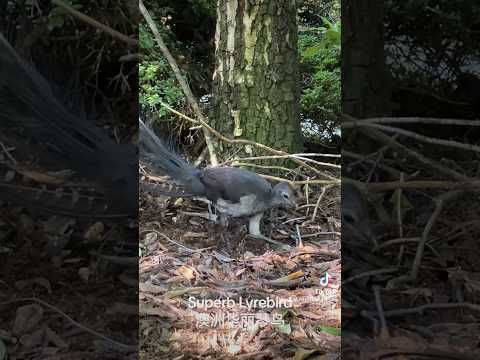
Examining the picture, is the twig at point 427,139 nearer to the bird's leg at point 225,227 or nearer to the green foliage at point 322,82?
the green foliage at point 322,82

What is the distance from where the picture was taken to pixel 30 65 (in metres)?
1.36

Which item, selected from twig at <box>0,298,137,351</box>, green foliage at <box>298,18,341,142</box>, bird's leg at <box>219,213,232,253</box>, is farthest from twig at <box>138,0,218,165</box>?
twig at <box>0,298,137,351</box>

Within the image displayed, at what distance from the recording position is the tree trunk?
1286 mm

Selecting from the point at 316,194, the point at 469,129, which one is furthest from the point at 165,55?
the point at 469,129

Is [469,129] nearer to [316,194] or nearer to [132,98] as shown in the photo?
[316,194]

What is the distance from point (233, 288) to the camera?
49.1 inches

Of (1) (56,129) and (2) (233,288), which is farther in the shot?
(1) (56,129)

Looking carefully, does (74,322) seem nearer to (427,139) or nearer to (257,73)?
(257,73)

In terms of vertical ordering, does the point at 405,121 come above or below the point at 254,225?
above

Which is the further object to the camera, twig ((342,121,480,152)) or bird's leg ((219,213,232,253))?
twig ((342,121,480,152))

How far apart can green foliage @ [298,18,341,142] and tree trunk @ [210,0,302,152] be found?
1.0 inches

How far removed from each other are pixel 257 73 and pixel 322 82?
0.15 metres

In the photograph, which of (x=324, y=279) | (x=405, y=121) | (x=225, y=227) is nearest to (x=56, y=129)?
(x=225, y=227)

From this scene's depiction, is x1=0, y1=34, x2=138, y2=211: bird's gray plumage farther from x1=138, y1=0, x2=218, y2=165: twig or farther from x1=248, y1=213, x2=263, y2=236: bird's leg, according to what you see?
x1=248, y1=213, x2=263, y2=236: bird's leg
